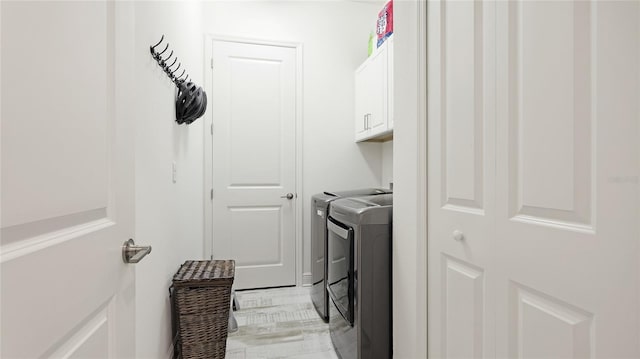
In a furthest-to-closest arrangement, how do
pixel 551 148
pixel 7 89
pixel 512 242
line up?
pixel 512 242 < pixel 551 148 < pixel 7 89

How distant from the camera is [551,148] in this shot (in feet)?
2.63

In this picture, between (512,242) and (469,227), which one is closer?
(512,242)

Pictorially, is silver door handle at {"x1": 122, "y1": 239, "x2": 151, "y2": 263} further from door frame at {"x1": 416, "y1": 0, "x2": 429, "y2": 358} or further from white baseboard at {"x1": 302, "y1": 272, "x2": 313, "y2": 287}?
white baseboard at {"x1": 302, "y1": 272, "x2": 313, "y2": 287}

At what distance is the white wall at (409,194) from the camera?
1.32 meters

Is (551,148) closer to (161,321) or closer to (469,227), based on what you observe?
(469,227)

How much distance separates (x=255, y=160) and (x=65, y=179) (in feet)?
8.29

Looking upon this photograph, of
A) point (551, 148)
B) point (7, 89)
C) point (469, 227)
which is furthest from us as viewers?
point (469, 227)

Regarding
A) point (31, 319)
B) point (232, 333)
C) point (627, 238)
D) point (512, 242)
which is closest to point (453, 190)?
point (512, 242)

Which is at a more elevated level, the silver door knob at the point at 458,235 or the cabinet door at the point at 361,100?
the cabinet door at the point at 361,100

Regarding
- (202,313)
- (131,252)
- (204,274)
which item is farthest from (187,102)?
(131,252)

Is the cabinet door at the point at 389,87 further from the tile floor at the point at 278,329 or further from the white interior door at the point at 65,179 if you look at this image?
the white interior door at the point at 65,179

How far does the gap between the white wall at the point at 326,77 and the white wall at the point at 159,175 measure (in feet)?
3.18

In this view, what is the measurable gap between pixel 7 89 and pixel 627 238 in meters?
1.08

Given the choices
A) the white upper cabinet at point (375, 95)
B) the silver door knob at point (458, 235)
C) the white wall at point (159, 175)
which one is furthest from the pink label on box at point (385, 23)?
the silver door knob at point (458, 235)
